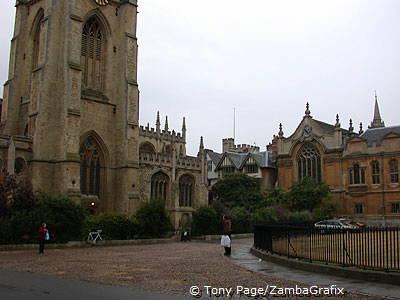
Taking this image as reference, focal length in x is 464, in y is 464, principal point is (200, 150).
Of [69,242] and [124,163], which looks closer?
[69,242]

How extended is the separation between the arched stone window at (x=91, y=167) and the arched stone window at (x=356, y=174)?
31.1 meters

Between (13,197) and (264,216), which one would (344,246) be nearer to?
(13,197)

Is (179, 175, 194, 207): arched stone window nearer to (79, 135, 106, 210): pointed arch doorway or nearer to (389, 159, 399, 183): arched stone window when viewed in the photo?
(79, 135, 106, 210): pointed arch doorway

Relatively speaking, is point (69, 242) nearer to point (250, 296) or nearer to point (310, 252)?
point (310, 252)

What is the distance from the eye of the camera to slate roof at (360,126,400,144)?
2166 inches

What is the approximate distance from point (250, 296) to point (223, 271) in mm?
4710

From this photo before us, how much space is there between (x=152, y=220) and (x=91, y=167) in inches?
450

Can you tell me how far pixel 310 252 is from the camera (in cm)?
1544

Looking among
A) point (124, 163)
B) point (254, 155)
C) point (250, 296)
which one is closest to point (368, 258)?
point (250, 296)

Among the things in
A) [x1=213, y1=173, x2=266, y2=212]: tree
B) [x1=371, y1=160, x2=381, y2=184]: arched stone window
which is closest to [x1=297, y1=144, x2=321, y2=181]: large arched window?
[x1=213, y1=173, x2=266, y2=212]: tree

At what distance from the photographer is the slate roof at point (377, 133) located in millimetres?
55022

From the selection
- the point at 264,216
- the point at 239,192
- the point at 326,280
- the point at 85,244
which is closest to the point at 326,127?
the point at 239,192

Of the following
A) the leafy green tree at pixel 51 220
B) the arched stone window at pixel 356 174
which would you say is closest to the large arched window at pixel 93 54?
the leafy green tree at pixel 51 220

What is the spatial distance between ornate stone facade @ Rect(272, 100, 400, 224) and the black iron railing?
38.9m
